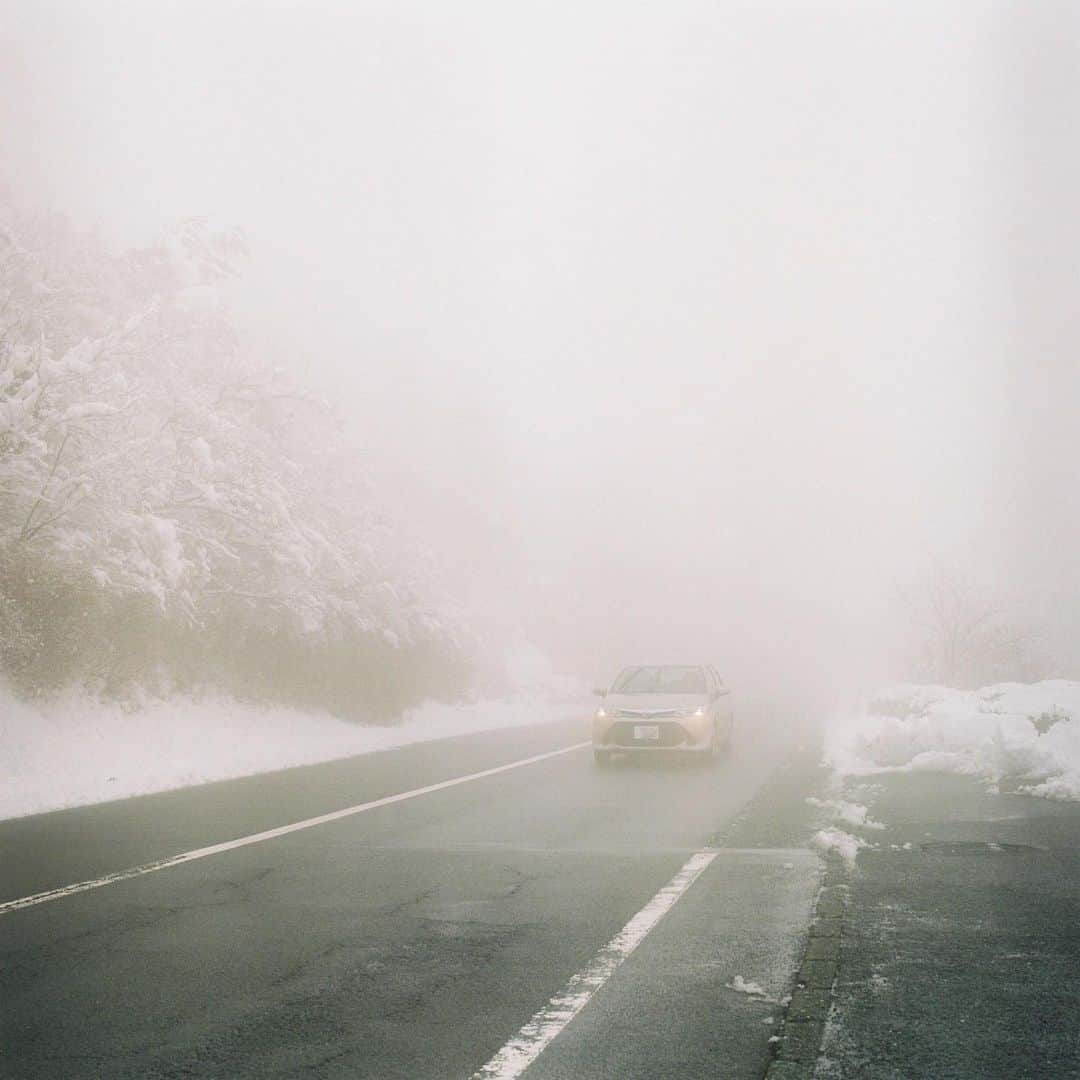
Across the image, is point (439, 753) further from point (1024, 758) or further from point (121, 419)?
point (1024, 758)

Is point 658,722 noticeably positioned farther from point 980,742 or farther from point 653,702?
point 980,742

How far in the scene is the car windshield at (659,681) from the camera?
18.5 m

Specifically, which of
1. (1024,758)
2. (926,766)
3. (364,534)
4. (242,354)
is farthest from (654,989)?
(364,534)

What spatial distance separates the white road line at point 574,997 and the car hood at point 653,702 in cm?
941

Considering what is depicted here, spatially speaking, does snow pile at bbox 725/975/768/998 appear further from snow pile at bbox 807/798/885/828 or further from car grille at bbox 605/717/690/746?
car grille at bbox 605/717/690/746

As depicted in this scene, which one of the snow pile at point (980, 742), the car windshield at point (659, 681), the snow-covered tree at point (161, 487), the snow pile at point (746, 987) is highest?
the snow-covered tree at point (161, 487)

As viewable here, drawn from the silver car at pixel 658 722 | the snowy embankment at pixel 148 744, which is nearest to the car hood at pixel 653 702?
the silver car at pixel 658 722

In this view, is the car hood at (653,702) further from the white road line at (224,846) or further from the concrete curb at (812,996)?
the concrete curb at (812,996)

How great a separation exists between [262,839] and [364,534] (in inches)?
822

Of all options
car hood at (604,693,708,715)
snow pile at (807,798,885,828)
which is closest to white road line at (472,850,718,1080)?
snow pile at (807,798,885,828)

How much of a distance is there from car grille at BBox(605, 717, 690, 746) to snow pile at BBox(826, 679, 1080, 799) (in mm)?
A: 2461

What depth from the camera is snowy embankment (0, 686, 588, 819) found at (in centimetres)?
1286

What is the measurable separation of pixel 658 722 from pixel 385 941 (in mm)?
11177

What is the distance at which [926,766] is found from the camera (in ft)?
49.6
